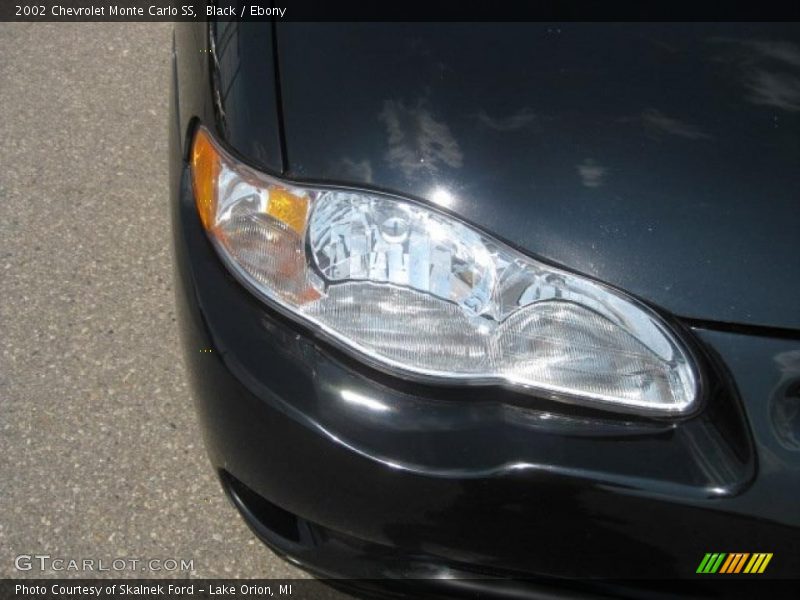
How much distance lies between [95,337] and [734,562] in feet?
5.43

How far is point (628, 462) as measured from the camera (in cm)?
127

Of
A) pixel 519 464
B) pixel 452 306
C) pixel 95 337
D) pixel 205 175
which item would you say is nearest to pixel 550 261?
pixel 452 306

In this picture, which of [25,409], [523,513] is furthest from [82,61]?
[523,513]

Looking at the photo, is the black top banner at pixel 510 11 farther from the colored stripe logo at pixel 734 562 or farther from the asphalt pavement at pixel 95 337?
the asphalt pavement at pixel 95 337

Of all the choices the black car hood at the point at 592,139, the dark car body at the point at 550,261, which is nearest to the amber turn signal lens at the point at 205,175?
the dark car body at the point at 550,261

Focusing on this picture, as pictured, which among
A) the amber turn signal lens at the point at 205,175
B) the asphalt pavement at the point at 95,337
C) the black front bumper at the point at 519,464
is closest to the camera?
the black front bumper at the point at 519,464

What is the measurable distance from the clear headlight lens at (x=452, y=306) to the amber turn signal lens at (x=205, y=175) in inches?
5.1

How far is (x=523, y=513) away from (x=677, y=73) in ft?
2.30

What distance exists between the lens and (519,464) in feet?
4.17

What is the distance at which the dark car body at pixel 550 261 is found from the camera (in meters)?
1.28

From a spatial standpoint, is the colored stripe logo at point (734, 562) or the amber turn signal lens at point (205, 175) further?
the amber turn signal lens at point (205, 175)

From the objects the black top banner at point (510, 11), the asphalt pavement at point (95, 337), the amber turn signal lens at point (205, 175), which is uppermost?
the black top banner at point (510, 11)

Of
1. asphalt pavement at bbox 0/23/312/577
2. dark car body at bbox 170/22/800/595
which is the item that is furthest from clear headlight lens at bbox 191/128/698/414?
asphalt pavement at bbox 0/23/312/577

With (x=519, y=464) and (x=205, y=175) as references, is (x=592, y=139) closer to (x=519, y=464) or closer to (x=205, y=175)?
(x=519, y=464)
